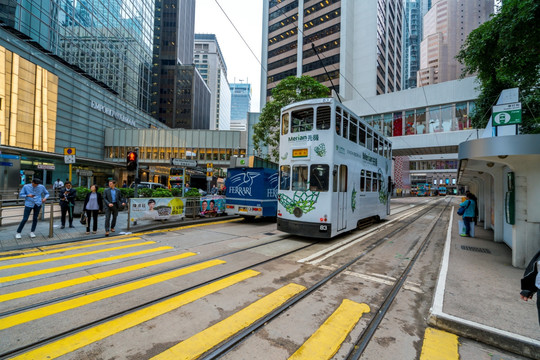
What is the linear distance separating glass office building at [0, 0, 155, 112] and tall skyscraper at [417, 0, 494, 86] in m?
137

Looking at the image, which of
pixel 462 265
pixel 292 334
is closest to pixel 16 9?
pixel 292 334

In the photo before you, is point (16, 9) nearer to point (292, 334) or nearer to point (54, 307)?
point (54, 307)

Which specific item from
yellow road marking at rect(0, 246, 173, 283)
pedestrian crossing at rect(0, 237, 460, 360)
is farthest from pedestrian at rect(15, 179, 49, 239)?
yellow road marking at rect(0, 246, 173, 283)

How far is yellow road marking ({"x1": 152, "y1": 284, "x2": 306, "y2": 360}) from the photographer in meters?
2.76

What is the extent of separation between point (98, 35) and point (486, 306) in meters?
48.4

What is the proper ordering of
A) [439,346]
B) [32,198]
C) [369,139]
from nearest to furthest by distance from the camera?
[439,346] < [32,198] < [369,139]

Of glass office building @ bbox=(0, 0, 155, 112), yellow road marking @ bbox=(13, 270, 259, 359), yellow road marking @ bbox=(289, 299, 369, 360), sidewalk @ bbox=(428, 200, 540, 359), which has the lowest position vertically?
yellow road marking @ bbox=(289, 299, 369, 360)

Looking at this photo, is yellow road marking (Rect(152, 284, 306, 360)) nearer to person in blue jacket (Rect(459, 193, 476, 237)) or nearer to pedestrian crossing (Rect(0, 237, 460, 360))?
pedestrian crossing (Rect(0, 237, 460, 360))

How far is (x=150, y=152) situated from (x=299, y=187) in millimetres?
38822

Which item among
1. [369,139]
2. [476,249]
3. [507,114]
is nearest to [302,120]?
[369,139]

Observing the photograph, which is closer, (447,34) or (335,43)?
(335,43)

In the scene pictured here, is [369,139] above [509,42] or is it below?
below

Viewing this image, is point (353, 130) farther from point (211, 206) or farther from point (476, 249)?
point (211, 206)

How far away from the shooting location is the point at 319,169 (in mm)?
8078
